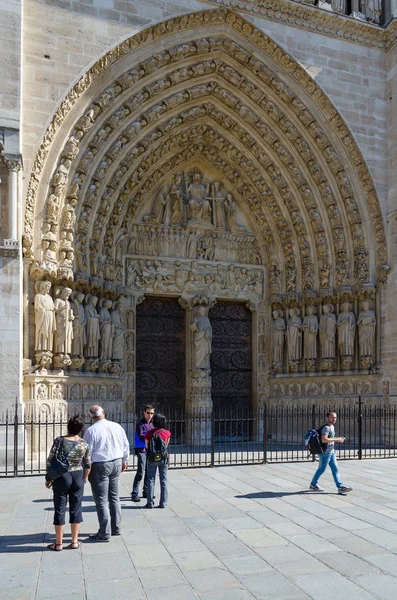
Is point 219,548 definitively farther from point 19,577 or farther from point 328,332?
point 328,332

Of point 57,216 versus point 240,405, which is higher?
point 57,216

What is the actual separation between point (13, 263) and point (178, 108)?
586 centimetres

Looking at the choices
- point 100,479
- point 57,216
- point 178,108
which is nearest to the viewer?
point 100,479

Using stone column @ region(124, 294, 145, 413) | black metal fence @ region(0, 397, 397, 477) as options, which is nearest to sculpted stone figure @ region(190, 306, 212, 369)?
black metal fence @ region(0, 397, 397, 477)

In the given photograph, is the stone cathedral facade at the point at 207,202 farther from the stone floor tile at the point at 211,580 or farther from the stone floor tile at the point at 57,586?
the stone floor tile at the point at 211,580

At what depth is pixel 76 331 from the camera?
42.9 feet

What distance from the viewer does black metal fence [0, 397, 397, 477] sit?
1076 centimetres

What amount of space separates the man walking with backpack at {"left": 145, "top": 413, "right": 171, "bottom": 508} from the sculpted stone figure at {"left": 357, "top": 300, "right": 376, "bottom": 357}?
8.15 metres

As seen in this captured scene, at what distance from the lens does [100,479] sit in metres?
6.10

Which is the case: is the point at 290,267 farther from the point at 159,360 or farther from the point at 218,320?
the point at 159,360

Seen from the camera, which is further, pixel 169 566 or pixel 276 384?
pixel 276 384

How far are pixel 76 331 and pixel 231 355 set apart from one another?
4.59 m

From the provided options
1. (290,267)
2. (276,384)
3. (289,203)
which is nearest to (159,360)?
(276,384)

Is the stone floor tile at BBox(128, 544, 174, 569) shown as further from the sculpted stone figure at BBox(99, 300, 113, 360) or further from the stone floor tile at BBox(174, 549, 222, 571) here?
the sculpted stone figure at BBox(99, 300, 113, 360)
